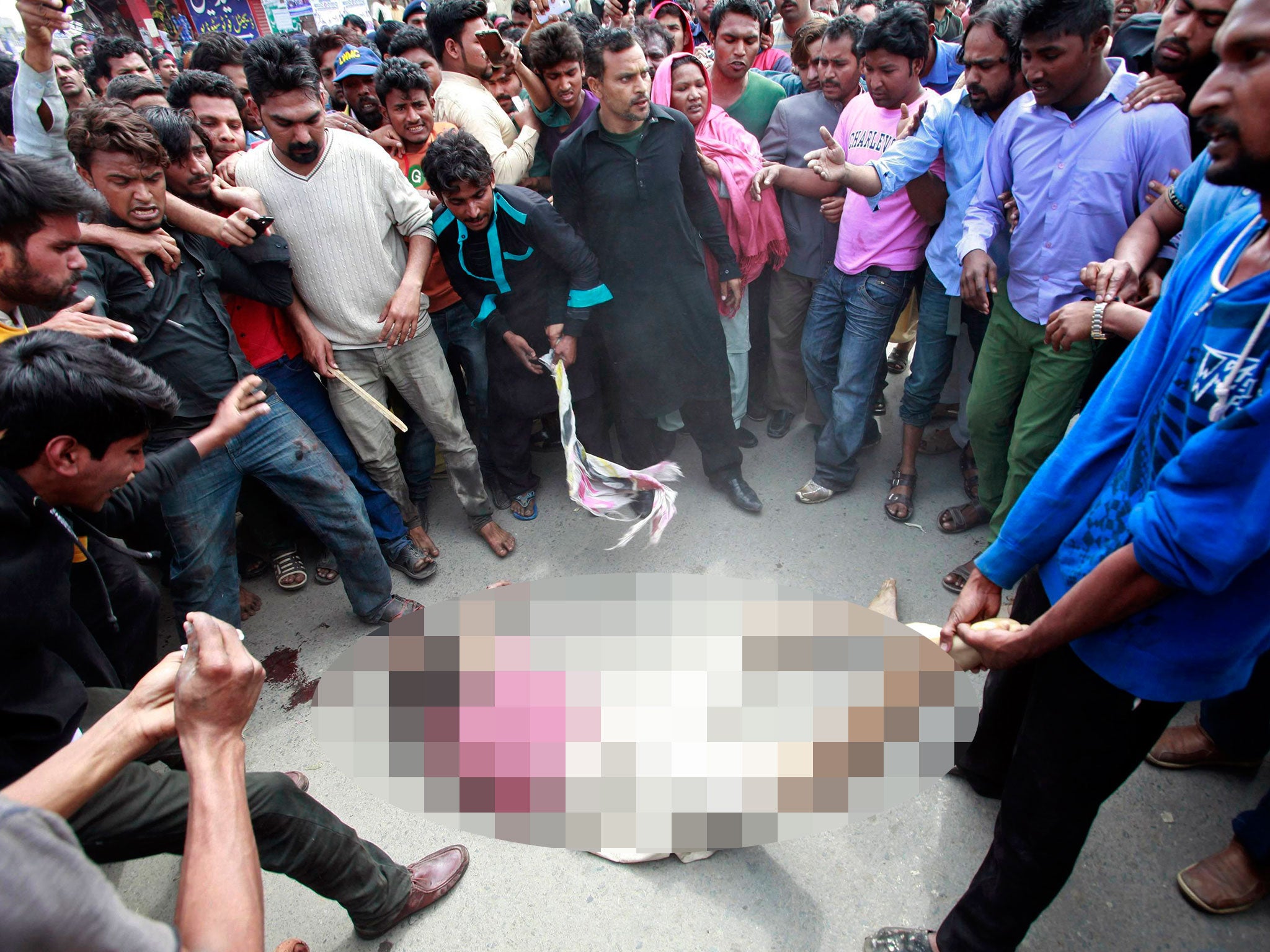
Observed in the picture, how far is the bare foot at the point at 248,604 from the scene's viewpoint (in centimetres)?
353

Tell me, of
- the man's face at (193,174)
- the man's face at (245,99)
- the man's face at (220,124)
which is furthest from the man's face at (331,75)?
the man's face at (193,174)

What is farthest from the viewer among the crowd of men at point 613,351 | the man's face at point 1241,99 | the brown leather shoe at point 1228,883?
the brown leather shoe at point 1228,883

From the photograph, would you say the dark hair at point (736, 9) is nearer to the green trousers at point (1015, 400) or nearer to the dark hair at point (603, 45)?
the dark hair at point (603, 45)

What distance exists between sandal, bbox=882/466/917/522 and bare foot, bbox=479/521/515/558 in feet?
6.73

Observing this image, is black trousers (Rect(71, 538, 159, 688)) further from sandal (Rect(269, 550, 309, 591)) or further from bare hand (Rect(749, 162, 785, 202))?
bare hand (Rect(749, 162, 785, 202))

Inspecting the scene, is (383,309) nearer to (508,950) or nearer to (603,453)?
(603,453)

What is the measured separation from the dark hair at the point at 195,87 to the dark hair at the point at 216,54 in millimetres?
1128

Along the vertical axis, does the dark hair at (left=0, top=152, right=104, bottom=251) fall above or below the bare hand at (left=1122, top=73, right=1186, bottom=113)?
above

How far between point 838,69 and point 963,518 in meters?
2.40

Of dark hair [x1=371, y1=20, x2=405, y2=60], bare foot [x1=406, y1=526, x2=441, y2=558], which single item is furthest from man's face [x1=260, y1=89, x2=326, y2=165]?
dark hair [x1=371, y1=20, x2=405, y2=60]

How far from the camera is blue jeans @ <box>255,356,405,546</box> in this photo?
3277mm

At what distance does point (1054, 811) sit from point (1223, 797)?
123 cm

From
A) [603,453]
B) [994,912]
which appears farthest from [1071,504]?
[603,453]

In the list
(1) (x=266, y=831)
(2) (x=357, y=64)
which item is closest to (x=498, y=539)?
(1) (x=266, y=831)
